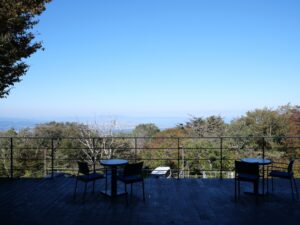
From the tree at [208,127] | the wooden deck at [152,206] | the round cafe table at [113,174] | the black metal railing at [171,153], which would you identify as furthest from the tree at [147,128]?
the round cafe table at [113,174]

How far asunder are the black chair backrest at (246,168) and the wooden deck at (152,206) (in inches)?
18.9

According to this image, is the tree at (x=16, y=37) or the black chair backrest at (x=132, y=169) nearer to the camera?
the black chair backrest at (x=132, y=169)

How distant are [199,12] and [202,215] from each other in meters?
7.59

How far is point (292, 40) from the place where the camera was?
10867mm

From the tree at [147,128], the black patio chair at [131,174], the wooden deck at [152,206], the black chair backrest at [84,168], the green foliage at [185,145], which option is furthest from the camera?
the tree at [147,128]

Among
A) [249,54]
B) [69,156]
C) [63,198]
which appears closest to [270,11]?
[249,54]

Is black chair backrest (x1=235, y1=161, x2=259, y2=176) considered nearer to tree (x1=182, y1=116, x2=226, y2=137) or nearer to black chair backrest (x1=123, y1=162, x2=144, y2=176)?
black chair backrest (x1=123, y1=162, x2=144, y2=176)

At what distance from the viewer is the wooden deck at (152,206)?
3.49m

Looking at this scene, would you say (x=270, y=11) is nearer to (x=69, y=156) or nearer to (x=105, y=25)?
(x=105, y=25)

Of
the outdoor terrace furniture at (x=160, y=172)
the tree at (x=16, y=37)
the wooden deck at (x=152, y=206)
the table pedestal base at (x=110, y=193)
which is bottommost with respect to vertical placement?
the outdoor terrace furniture at (x=160, y=172)

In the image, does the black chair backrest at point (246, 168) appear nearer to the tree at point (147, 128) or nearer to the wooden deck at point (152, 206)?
the wooden deck at point (152, 206)

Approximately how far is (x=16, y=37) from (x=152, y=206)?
455 cm

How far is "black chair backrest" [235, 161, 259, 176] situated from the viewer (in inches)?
168

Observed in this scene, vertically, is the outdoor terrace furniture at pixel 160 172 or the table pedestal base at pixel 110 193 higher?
the table pedestal base at pixel 110 193
